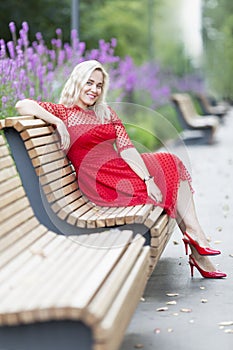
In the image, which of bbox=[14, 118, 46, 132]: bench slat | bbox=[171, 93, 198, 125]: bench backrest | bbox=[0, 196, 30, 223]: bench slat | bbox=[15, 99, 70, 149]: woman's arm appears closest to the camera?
bbox=[0, 196, 30, 223]: bench slat

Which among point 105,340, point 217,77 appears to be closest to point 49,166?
point 105,340

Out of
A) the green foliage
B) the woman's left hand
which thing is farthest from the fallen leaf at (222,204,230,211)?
the green foliage

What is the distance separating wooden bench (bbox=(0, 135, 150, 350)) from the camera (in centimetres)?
384

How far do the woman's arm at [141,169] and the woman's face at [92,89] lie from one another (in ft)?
1.40

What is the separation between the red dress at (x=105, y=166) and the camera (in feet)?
21.4

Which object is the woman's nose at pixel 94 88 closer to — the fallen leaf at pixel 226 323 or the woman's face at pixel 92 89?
the woman's face at pixel 92 89

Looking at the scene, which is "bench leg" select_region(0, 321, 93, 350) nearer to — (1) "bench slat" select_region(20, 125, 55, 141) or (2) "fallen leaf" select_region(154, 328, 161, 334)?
(2) "fallen leaf" select_region(154, 328, 161, 334)

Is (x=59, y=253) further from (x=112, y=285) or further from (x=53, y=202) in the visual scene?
(x=53, y=202)

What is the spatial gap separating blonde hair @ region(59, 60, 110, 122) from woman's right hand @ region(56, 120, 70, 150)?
267 mm

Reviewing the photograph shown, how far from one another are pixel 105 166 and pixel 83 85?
58cm

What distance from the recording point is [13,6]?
29016mm

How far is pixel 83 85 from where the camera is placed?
656cm

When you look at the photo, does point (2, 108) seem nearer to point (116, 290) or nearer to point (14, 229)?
point (14, 229)

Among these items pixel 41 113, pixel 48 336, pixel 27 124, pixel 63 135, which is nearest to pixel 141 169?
pixel 63 135
